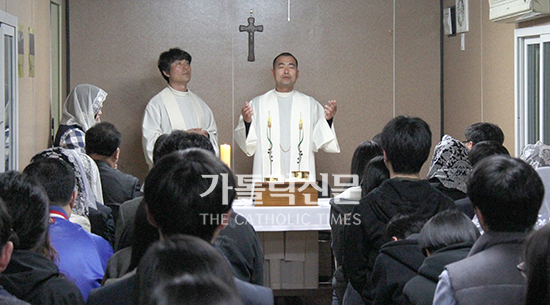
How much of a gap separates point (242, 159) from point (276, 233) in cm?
233

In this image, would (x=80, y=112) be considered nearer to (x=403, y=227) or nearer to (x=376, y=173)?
(x=376, y=173)

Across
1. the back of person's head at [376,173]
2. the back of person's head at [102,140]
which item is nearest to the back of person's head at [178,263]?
the back of person's head at [376,173]

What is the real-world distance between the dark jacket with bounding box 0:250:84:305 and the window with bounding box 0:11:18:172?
9.44 ft

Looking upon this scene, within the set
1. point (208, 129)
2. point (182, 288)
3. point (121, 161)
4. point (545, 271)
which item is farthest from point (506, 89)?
point (182, 288)

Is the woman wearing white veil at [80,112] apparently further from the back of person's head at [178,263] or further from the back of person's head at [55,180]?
the back of person's head at [178,263]

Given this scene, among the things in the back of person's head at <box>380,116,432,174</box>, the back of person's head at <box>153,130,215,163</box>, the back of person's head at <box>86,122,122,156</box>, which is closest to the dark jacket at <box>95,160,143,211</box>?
the back of person's head at <box>86,122,122,156</box>

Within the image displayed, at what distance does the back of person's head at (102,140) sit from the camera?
13.2 feet

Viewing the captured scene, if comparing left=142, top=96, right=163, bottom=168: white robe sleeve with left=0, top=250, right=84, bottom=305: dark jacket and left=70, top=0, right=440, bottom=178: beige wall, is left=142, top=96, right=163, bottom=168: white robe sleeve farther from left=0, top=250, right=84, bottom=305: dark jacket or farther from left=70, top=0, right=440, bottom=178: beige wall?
left=0, top=250, right=84, bottom=305: dark jacket

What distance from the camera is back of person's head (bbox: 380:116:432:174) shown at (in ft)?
9.28

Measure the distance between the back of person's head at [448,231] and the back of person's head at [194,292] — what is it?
3.58 ft

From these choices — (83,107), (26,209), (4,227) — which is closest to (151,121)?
(83,107)

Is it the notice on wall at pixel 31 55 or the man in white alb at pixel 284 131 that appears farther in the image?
the man in white alb at pixel 284 131

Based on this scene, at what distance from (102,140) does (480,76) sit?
3.80 metres

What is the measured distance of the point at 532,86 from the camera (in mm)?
5434
